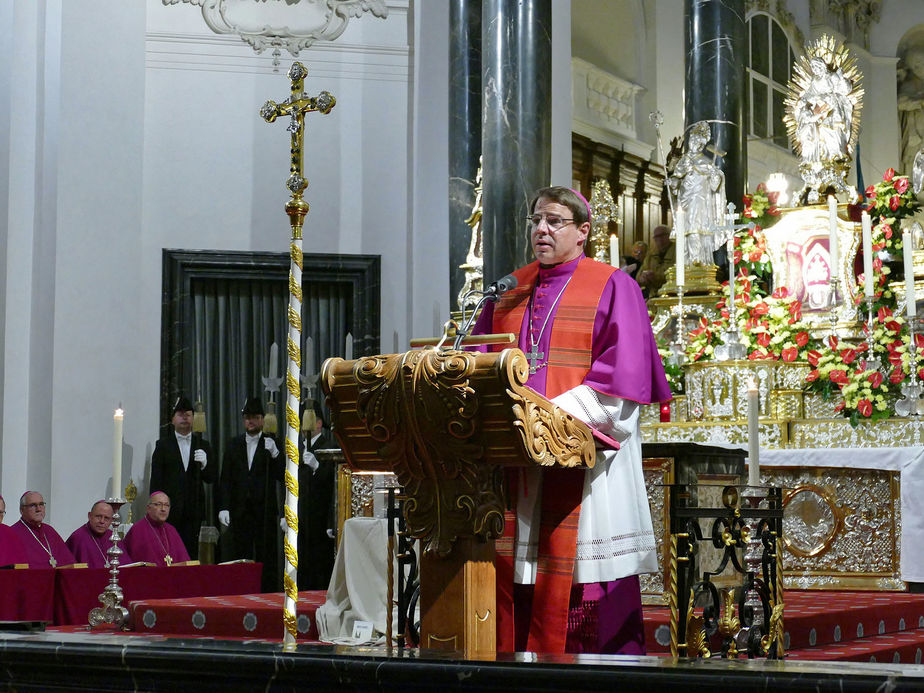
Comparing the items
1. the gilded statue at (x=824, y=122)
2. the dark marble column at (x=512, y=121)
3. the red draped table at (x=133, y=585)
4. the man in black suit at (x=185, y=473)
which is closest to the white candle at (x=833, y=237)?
the gilded statue at (x=824, y=122)

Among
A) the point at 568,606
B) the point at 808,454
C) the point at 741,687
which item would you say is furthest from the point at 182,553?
the point at 741,687

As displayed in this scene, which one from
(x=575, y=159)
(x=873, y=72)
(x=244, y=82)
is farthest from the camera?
(x=873, y=72)

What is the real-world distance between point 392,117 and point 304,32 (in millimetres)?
1162

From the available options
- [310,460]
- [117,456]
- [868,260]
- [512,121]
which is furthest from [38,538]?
[868,260]

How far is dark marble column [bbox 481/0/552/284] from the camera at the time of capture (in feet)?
28.2

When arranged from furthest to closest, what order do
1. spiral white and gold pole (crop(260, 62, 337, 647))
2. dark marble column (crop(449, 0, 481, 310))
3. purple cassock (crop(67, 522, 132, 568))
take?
dark marble column (crop(449, 0, 481, 310)) < purple cassock (crop(67, 522, 132, 568)) < spiral white and gold pole (crop(260, 62, 337, 647))

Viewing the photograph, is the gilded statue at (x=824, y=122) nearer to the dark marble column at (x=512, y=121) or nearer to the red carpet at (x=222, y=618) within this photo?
the dark marble column at (x=512, y=121)

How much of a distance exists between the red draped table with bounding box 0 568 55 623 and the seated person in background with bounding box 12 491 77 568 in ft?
4.26

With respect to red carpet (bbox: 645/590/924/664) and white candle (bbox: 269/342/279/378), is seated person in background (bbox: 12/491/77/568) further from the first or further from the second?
red carpet (bbox: 645/590/924/664)

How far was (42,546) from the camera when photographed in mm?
9125

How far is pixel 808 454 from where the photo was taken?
7184 mm

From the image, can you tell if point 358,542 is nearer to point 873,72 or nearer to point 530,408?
point 530,408

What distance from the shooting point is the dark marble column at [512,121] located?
8609mm

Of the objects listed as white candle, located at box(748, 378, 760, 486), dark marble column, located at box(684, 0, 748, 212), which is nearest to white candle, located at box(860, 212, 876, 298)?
dark marble column, located at box(684, 0, 748, 212)
